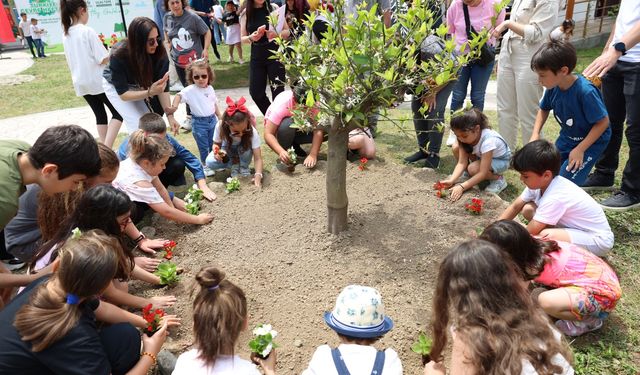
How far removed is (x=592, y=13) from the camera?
12.7m

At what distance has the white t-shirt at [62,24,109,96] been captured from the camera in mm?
4766

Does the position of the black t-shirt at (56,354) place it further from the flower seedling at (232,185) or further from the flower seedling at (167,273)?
the flower seedling at (232,185)

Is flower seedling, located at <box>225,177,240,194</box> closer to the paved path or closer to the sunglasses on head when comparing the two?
the sunglasses on head

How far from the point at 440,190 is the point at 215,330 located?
8.93ft

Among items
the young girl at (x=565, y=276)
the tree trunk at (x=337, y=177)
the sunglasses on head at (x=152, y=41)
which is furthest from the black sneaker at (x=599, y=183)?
the sunglasses on head at (x=152, y=41)

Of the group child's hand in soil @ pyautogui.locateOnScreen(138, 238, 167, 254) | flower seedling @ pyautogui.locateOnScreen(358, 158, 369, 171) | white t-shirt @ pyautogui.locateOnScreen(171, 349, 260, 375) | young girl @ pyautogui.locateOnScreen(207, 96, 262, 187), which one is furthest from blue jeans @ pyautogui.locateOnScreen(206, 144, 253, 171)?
white t-shirt @ pyautogui.locateOnScreen(171, 349, 260, 375)

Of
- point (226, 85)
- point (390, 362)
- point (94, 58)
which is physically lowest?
point (226, 85)

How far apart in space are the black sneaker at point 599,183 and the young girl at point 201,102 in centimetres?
378

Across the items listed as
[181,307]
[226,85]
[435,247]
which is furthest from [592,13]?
[181,307]

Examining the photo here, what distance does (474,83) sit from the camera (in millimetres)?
4824

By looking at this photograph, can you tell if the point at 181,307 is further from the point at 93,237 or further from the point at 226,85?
the point at 226,85

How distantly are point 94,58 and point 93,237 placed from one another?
3438 mm

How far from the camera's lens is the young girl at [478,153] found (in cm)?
405

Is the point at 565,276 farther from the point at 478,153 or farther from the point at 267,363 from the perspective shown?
the point at 478,153
